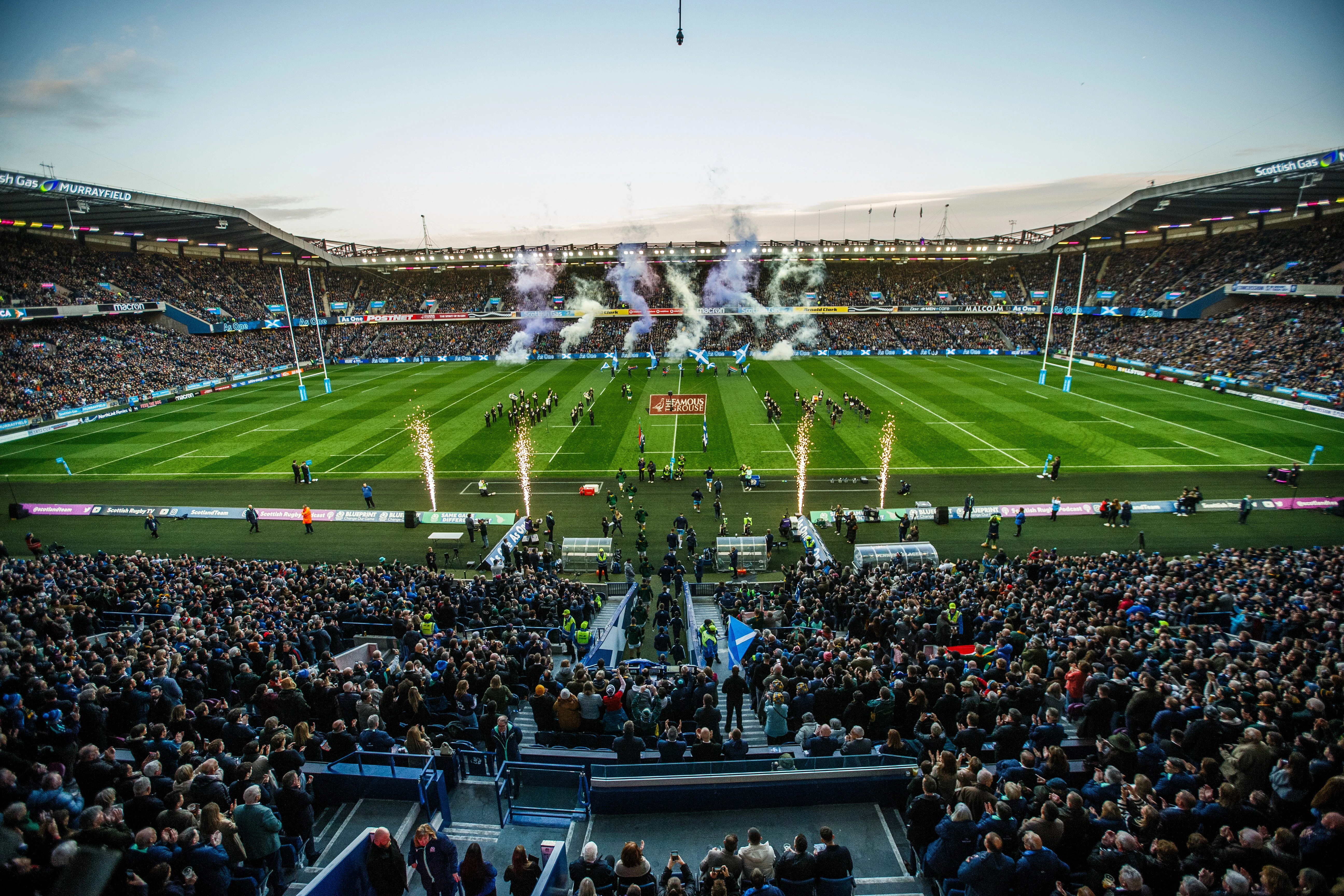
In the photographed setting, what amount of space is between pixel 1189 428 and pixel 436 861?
161 feet

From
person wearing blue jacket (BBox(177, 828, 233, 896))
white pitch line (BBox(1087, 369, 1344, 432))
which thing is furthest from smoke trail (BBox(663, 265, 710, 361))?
person wearing blue jacket (BBox(177, 828, 233, 896))

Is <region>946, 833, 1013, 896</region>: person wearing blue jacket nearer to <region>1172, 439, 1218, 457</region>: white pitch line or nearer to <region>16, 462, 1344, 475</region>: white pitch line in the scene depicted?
<region>16, 462, 1344, 475</region>: white pitch line

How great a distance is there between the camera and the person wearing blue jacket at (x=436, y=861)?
565cm

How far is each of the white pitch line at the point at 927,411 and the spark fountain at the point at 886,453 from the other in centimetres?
325

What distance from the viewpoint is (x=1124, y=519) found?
A: 2597 centimetres

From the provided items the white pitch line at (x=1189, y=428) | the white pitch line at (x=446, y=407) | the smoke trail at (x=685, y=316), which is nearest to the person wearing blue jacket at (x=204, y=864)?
the white pitch line at (x=446, y=407)

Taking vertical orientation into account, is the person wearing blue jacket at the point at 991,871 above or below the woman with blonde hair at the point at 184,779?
below

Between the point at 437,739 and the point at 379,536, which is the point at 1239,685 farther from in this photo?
the point at 379,536

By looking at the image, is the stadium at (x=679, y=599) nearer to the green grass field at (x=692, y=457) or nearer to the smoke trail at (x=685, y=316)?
the green grass field at (x=692, y=457)

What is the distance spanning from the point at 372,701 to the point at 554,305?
81.2 metres

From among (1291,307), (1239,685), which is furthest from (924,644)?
(1291,307)

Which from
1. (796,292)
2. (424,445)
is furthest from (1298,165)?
(424,445)

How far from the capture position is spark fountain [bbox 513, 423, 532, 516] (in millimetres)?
29859

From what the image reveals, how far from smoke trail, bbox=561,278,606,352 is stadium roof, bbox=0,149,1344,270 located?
11.7 ft
